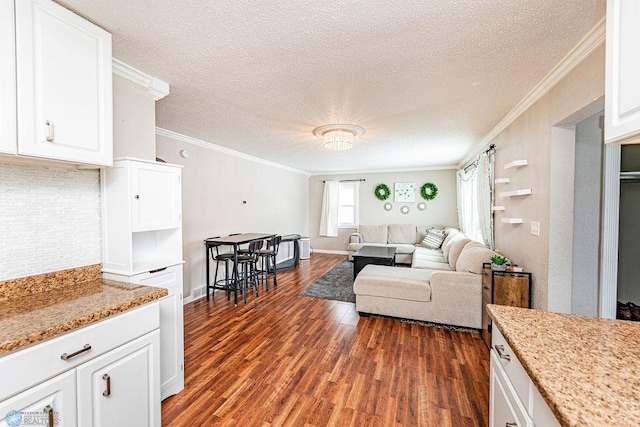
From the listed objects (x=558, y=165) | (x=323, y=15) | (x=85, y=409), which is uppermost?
(x=323, y=15)

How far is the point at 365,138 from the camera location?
153 inches

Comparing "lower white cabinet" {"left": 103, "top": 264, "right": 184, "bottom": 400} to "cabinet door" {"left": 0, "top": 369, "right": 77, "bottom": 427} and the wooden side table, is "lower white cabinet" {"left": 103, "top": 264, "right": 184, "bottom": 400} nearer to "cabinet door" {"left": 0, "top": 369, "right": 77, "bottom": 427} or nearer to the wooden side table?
"cabinet door" {"left": 0, "top": 369, "right": 77, "bottom": 427}

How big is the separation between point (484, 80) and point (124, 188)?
282cm

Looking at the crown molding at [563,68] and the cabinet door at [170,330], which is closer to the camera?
the crown molding at [563,68]

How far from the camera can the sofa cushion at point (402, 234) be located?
21.9ft

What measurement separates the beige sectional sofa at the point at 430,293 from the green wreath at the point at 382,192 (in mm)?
3871

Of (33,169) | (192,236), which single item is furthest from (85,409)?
(192,236)

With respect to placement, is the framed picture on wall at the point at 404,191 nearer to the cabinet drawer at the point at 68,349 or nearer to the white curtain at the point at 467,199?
the white curtain at the point at 467,199

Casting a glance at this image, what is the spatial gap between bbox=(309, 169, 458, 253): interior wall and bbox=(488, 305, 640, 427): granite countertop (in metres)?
5.85

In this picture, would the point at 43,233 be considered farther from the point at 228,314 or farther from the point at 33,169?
the point at 228,314

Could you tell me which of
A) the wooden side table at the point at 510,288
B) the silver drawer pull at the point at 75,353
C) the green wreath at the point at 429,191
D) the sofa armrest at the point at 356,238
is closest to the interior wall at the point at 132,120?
the silver drawer pull at the point at 75,353

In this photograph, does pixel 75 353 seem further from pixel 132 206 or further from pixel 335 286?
pixel 335 286

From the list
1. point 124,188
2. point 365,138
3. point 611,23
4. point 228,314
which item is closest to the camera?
point 611,23

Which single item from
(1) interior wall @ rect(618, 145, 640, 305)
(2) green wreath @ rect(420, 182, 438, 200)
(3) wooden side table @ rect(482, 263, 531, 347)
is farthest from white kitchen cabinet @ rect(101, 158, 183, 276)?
(2) green wreath @ rect(420, 182, 438, 200)
